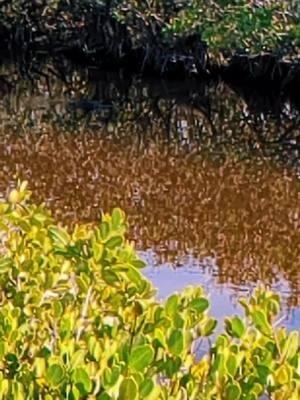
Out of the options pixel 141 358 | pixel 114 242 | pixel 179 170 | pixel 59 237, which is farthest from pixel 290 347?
pixel 179 170

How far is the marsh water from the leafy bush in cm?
231

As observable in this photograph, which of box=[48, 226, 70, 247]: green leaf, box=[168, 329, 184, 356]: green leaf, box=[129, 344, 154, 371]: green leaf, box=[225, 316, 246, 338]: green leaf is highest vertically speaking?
box=[48, 226, 70, 247]: green leaf

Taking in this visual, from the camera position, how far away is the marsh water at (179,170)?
6.95m

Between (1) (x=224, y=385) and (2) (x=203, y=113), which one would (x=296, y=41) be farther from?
(1) (x=224, y=385)

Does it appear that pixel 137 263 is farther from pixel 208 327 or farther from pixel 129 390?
pixel 129 390

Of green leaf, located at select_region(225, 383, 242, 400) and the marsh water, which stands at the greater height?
the marsh water

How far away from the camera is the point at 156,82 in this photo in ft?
51.5

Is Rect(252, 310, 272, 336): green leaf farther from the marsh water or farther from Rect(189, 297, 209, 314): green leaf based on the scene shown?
the marsh water

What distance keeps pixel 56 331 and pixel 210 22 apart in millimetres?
13040

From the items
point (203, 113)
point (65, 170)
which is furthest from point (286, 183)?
point (203, 113)

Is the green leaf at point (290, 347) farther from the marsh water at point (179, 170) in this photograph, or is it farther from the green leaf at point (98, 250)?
the marsh water at point (179, 170)

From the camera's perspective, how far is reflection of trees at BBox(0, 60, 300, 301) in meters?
7.48

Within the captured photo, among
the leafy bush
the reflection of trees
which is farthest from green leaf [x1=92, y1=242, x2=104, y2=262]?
the reflection of trees

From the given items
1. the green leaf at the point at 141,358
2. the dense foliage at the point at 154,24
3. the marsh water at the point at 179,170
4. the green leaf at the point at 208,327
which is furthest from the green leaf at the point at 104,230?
the dense foliage at the point at 154,24
